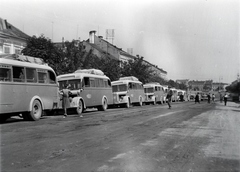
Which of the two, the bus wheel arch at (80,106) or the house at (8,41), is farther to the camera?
the house at (8,41)

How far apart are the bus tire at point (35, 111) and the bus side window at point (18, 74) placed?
136 centimetres

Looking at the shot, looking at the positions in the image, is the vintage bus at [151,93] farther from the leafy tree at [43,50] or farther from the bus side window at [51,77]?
the bus side window at [51,77]

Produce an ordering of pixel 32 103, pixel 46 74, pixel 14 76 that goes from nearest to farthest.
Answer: pixel 14 76 < pixel 32 103 < pixel 46 74

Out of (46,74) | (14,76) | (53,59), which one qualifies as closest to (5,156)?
(14,76)

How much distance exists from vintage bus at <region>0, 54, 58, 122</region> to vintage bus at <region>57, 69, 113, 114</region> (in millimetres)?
2446

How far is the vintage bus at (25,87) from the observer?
37.6 feet

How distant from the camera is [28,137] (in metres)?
7.92

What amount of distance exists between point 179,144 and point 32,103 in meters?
8.18

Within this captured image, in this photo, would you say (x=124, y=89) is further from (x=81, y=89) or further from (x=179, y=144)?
(x=179, y=144)

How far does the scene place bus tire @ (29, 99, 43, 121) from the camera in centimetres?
1294

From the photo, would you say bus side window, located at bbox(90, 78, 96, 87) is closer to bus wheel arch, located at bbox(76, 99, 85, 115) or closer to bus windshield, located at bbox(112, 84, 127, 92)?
bus wheel arch, located at bbox(76, 99, 85, 115)

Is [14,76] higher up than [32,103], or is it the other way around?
[14,76]

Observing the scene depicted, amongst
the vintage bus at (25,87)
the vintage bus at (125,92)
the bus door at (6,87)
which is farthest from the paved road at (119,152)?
the vintage bus at (125,92)

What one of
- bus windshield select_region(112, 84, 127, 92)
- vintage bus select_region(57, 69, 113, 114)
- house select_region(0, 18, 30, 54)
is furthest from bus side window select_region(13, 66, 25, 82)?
house select_region(0, 18, 30, 54)
